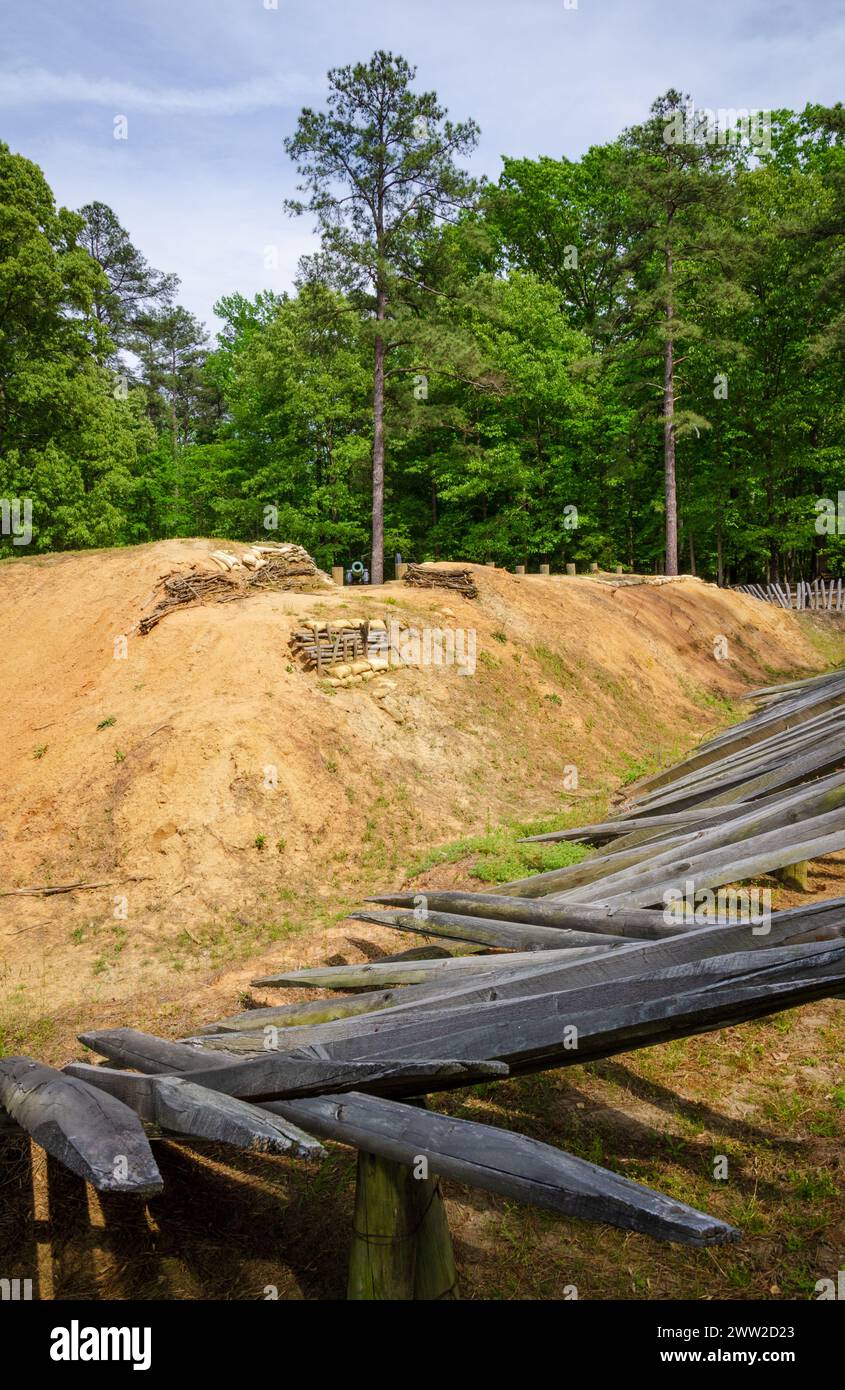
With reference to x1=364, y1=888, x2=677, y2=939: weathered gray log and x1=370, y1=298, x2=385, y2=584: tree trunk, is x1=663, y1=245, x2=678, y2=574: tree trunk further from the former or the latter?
x1=364, y1=888, x2=677, y2=939: weathered gray log

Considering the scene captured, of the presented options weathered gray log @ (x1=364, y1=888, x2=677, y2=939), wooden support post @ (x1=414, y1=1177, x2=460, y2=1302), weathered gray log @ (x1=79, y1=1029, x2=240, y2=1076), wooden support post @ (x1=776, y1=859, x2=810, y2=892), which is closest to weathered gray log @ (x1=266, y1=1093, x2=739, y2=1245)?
wooden support post @ (x1=414, y1=1177, x2=460, y2=1302)

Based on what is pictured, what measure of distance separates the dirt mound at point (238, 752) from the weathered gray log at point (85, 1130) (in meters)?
4.76

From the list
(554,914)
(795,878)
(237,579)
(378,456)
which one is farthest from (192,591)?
(554,914)

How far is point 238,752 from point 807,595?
2587 centimetres

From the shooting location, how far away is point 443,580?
19.0 m

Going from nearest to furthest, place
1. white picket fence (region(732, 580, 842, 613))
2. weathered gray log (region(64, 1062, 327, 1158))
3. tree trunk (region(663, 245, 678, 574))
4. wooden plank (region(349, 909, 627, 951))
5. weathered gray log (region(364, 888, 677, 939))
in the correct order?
weathered gray log (region(64, 1062, 327, 1158)) < weathered gray log (region(364, 888, 677, 939)) < wooden plank (region(349, 909, 627, 951)) < tree trunk (region(663, 245, 678, 574)) < white picket fence (region(732, 580, 842, 613))

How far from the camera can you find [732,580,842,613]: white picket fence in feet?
98.8

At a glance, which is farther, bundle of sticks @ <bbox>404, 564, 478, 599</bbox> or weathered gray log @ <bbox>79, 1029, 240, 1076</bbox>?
bundle of sticks @ <bbox>404, 564, 478, 599</bbox>

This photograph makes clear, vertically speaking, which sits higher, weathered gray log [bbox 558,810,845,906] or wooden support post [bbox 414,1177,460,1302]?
weathered gray log [bbox 558,810,845,906]

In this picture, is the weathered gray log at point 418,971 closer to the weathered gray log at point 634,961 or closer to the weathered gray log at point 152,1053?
the weathered gray log at point 634,961

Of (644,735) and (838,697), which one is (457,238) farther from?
(838,697)

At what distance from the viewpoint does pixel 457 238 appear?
24312 millimetres

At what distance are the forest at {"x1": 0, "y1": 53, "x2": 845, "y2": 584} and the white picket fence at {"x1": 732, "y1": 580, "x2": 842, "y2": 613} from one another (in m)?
2.61

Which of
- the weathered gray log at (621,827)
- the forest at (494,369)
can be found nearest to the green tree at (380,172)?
the forest at (494,369)
